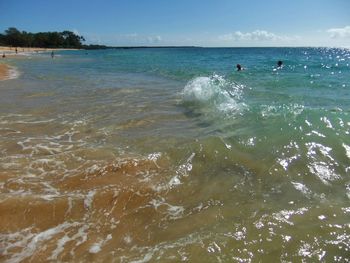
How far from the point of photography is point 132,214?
4.76 metres

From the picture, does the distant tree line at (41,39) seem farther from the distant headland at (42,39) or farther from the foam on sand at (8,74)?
the foam on sand at (8,74)

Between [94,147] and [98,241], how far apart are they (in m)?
3.41

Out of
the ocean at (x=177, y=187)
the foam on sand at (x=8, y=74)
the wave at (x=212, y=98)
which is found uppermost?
the foam on sand at (x=8, y=74)

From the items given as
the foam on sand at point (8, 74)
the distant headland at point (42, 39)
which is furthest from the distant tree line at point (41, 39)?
the foam on sand at point (8, 74)

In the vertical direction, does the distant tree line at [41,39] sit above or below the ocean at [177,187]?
above

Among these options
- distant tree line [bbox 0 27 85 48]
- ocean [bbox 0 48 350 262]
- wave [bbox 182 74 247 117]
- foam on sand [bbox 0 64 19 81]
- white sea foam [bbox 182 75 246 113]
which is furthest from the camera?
distant tree line [bbox 0 27 85 48]

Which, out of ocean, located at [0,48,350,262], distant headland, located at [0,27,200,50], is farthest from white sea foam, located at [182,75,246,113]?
distant headland, located at [0,27,200,50]

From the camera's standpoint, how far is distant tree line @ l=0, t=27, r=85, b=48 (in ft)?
398

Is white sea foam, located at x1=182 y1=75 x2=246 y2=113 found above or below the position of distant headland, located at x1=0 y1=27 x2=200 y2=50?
below

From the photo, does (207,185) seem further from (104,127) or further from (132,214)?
(104,127)

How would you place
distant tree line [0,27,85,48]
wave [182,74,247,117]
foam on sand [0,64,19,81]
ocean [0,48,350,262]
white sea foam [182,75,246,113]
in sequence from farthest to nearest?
distant tree line [0,27,85,48]
foam on sand [0,64,19,81]
white sea foam [182,75,246,113]
wave [182,74,247,117]
ocean [0,48,350,262]

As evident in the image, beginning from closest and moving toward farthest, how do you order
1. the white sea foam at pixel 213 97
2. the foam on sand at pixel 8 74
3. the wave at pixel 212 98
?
the wave at pixel 212 98 < the white sea foam at pixel 213 97 < the foam on sand at pixel 8 74

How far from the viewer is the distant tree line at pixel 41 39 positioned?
398 ft

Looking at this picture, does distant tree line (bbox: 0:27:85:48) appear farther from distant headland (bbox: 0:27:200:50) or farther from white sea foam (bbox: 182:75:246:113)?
white sea foam (bbox: 182:75:246:113)
